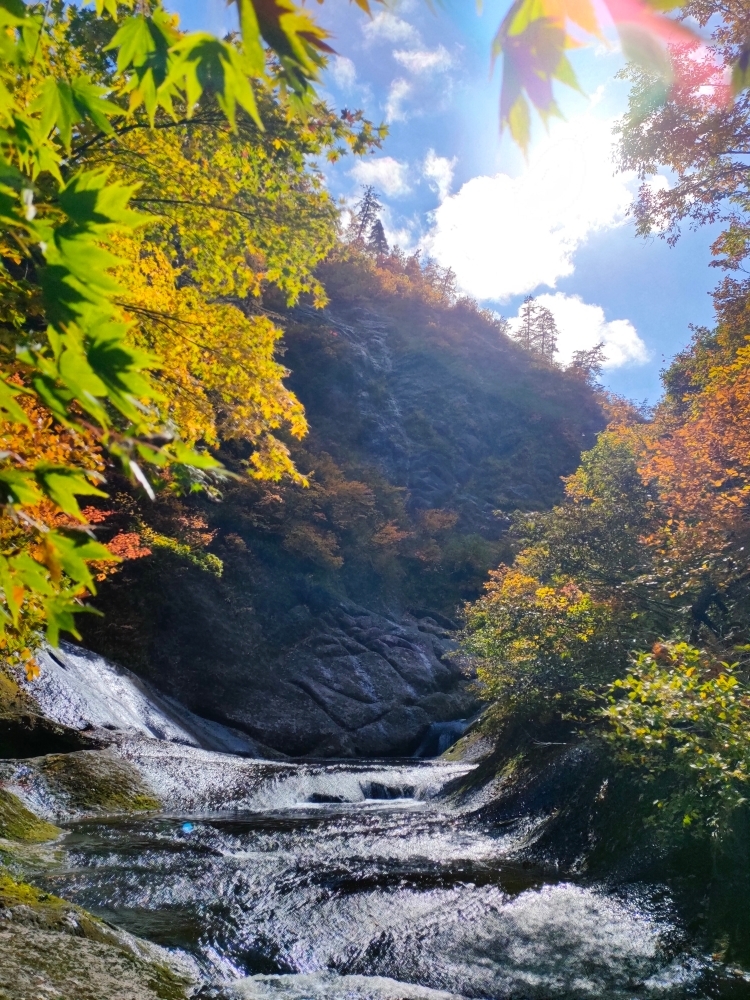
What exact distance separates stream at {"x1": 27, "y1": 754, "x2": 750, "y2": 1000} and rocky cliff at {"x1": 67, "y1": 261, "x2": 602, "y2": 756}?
3559 millimetres

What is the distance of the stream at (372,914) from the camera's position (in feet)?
13.6

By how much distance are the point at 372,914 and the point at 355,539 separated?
24753mm

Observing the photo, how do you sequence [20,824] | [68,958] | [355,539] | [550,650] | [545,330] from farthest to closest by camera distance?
[545,330] → [355,539] → [550,650] → [20,824] → [68,958]

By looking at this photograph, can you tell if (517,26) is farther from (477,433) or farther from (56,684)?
(477,433)

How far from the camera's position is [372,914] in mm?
5215

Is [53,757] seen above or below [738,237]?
below

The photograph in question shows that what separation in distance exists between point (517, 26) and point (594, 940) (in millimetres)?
6131

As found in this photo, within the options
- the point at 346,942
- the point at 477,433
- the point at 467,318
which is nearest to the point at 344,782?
the point at 346,942

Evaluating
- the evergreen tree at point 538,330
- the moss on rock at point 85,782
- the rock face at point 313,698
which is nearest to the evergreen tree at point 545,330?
the evergreen tree at point 538,330

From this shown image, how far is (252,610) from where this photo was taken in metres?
23.1

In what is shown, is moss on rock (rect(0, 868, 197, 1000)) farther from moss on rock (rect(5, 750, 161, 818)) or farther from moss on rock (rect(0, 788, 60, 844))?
moss on rock (rect(5, 750, 161, 818))

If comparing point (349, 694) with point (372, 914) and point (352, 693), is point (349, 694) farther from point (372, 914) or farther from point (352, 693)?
point (372, 914)

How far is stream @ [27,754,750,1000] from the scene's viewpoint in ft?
13.6

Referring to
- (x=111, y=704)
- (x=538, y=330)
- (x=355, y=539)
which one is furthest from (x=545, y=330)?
(x=111, y=704)
